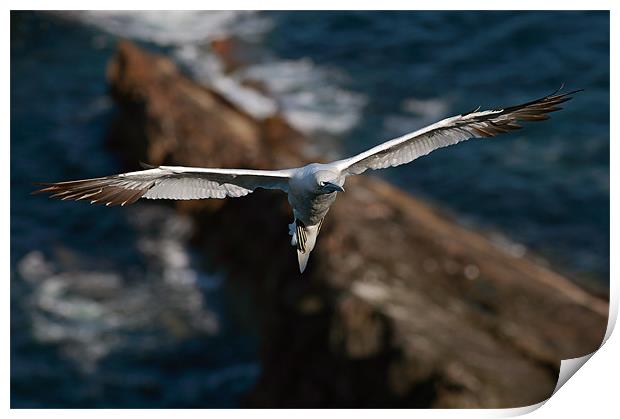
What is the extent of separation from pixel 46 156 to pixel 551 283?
42.7ft

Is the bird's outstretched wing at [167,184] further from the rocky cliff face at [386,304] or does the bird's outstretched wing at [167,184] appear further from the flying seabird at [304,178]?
the rocky cliff face at [386,304]

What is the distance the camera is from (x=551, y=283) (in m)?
18.0

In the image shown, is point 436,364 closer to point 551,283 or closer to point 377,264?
point 377,264

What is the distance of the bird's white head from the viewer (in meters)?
9.05

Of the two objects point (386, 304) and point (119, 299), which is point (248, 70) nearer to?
point (119, 299)

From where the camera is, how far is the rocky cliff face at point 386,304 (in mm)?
14055

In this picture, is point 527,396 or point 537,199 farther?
point 537,199

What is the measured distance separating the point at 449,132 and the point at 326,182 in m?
1.97

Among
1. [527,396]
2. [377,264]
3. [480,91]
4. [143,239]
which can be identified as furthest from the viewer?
[480,91]

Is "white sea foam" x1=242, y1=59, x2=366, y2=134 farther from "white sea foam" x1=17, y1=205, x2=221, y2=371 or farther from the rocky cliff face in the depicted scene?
"white sea foam" x1=17, y1=205, x2=221, y2=371

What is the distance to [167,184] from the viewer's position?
9953 millimetres

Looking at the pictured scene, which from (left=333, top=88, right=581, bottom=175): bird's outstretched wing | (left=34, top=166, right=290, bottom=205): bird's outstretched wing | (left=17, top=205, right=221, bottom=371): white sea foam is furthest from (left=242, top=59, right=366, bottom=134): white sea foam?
(left=34, top=166, right=290, bottom=205): bird's outstretched wing
